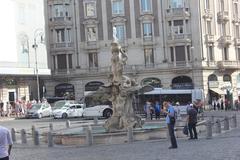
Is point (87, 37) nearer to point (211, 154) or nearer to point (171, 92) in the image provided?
point (171, 92)

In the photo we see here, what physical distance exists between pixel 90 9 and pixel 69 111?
69.4 feet

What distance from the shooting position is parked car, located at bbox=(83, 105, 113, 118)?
50156 mm

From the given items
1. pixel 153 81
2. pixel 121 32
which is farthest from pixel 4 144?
pixel 121 32

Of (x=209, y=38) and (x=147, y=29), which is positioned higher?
(x=147, y=29)

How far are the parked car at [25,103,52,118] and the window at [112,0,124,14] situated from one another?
17679mm

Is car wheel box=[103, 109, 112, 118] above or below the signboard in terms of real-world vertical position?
below

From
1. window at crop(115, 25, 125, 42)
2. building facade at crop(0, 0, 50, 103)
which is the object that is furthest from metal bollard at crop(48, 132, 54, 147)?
Answer: window at crop(115, 25, 125, 42)

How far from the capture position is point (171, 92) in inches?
2087

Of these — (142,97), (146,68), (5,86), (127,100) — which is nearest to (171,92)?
(142,97)

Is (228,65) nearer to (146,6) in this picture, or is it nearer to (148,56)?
(148,56)

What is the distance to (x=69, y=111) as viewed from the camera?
177 ft

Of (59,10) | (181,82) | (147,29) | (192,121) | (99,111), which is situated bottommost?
(99,111)

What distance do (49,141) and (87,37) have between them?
1924 inches

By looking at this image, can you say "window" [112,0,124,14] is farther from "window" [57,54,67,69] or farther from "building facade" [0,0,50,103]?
"building facade" [0,0,50,103]
